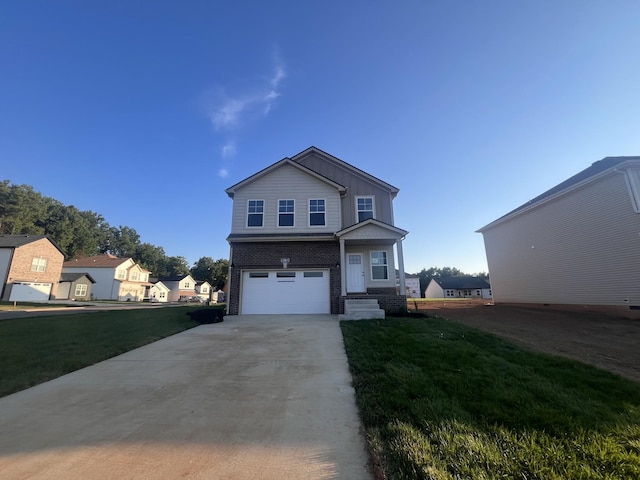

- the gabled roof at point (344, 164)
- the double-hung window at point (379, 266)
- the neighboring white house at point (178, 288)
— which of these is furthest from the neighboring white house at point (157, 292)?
the double-hung window at point (379, 266)

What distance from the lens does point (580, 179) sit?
13281 millimetres

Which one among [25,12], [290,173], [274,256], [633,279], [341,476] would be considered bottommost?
[341,476]

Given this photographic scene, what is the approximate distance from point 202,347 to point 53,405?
9.90ft

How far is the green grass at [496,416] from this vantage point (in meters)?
2.04

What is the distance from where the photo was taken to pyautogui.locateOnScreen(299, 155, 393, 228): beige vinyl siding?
1384cm

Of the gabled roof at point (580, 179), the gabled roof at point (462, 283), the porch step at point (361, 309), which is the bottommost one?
the porch step at point (361, 309)

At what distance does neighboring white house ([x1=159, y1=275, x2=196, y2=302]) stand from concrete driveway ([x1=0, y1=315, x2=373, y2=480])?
55.9 metres

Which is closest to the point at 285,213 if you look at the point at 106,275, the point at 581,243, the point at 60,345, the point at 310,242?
the point at 310,242

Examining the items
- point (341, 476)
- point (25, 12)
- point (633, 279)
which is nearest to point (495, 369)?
point (341, 476)

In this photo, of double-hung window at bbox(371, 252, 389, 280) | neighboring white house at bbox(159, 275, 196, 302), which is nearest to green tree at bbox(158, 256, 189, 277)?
neighboring white house at bbox(159, 275, 196, 302)

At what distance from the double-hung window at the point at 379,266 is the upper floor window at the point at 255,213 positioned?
18.9 ft

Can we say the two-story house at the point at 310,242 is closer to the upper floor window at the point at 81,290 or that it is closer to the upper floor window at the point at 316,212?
the upper floor window at the point at 316,212

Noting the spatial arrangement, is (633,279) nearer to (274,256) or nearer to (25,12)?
(274,256)

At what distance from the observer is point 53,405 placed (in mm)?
3367
